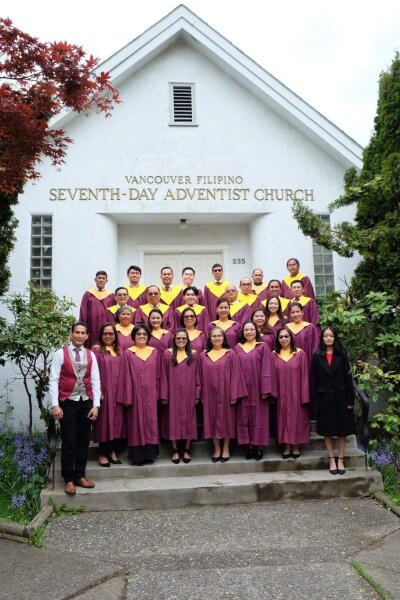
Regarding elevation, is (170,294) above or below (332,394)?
above

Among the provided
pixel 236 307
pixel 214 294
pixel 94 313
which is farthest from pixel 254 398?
pixel 94 313

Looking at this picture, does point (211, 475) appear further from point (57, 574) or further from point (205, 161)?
point (205, 161)

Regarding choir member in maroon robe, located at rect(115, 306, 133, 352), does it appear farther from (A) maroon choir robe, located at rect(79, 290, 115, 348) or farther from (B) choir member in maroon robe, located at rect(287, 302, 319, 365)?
(B) choir member in maroon robe, located at rect(287, 302, 319, 365)

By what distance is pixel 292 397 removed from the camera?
6648 mm

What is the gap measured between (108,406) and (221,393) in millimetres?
1383

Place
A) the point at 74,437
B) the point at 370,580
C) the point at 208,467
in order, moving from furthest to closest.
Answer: the point at 208,467, the point at 74,437, the point at 370,580

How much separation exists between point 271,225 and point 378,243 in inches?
126

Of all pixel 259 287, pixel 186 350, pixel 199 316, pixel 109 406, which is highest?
pixel 259 287

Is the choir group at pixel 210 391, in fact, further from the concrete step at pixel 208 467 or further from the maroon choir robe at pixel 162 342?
the concrete step at pixel 208 467

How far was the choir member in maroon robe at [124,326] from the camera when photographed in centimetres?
709

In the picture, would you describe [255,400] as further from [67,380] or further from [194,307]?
[67,380]

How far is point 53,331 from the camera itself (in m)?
7.14

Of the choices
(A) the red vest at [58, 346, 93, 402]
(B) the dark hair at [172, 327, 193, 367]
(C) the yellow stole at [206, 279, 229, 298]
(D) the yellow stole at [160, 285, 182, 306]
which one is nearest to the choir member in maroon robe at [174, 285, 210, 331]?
(D) the yellow stole at [160, 285, 182, 306]

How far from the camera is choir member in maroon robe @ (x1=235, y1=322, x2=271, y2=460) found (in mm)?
6570
